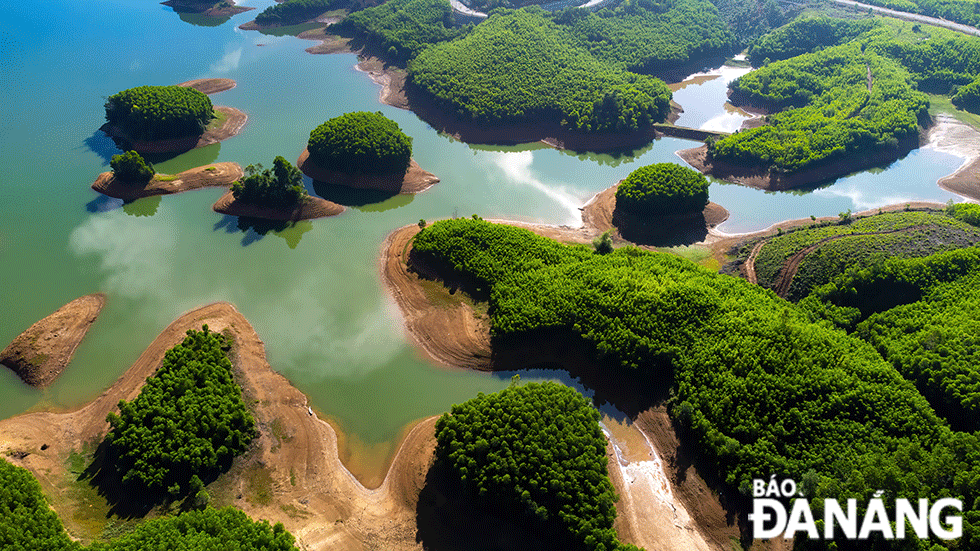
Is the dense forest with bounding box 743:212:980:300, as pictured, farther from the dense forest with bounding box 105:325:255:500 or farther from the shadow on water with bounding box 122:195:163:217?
the shadow on water with bounding box 122:195:163:217

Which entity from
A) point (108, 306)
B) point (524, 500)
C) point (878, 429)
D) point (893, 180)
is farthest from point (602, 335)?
point (893, 180)

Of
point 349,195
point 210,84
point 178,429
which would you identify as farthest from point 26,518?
point 210,84

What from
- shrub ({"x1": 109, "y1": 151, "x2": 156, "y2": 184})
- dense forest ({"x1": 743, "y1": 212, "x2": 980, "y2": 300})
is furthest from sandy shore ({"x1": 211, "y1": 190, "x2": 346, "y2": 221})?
dense forest ({"x1": 743, "y1": 212, "x2": 980, "y2": 300})

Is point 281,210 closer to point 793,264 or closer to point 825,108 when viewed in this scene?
point 793,264

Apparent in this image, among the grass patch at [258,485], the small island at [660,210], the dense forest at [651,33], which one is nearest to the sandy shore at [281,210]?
the small island at [660,210]

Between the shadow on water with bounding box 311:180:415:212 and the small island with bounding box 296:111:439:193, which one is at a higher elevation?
the small island with bounding box 296:111:439:193
